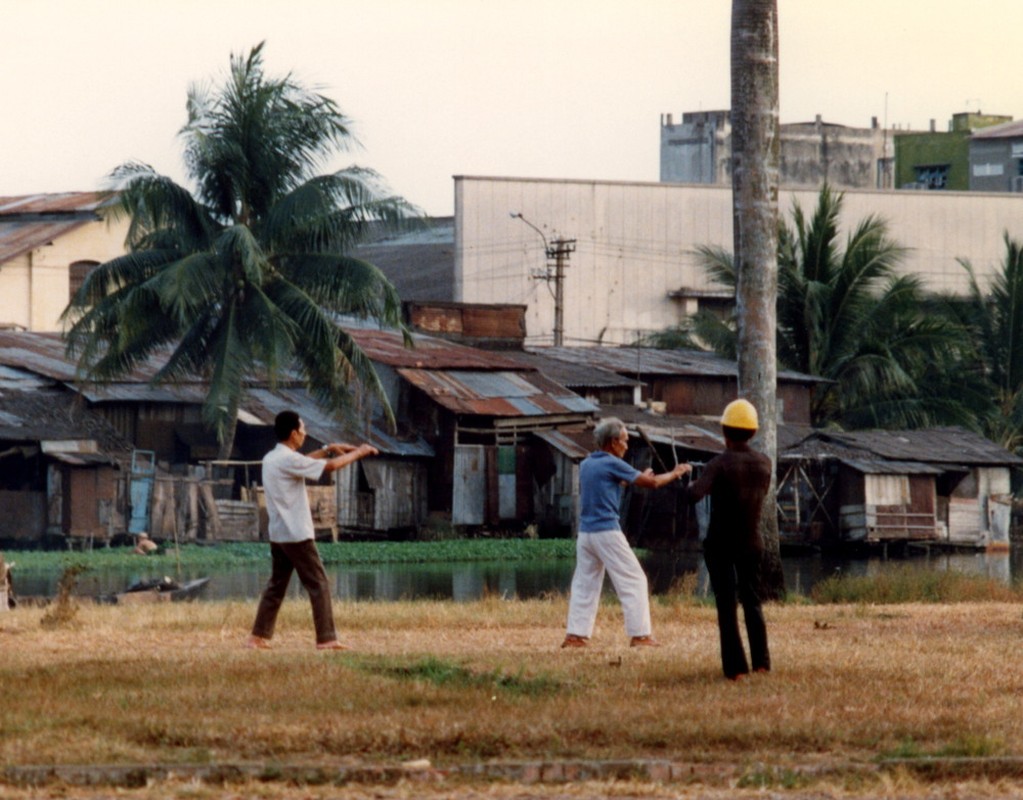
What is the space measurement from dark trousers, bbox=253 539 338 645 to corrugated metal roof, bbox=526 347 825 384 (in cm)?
3530

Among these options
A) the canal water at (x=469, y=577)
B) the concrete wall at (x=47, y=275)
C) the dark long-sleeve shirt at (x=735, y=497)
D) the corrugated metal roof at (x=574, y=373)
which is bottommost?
the canal water at (x=469, y=577)

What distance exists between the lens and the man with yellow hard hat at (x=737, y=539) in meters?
10.2

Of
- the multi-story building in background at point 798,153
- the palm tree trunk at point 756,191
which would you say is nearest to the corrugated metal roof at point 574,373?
the multi-story building in background at point 798,153

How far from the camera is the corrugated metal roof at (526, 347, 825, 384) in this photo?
47.7 m

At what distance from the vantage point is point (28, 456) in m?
36.2

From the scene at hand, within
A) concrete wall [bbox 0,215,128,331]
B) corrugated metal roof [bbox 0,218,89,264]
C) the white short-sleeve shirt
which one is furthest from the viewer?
concrete wall [bbox 0,215,128,331]

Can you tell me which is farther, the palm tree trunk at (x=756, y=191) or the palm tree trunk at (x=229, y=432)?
the palm tree trunk at (x=229, y=432)

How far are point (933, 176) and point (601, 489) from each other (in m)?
64.1

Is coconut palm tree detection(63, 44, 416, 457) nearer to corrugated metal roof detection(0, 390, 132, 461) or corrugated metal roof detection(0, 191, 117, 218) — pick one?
corrugated metal roof detection(0, 390, 132, 461)

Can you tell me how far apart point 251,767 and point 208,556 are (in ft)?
85.1

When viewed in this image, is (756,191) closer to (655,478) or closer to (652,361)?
(655,478)

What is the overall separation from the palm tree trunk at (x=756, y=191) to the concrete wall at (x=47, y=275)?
33.5 metres

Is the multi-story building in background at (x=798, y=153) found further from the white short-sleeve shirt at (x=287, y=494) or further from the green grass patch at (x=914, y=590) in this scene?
the white short-sleeve shirt at (x=287, y=494)

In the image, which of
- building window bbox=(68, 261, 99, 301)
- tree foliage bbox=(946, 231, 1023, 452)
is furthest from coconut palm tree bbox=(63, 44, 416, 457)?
tree foliage bbox=(946, 231, 1023, 452)
